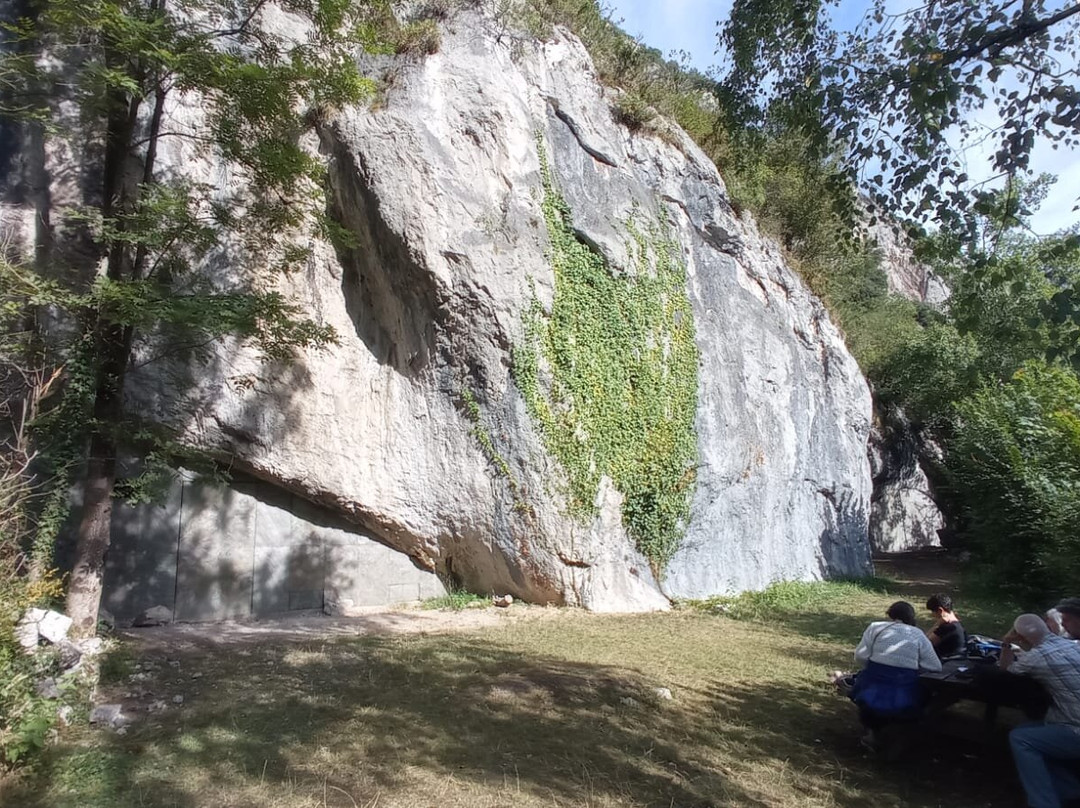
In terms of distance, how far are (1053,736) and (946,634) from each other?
175cm

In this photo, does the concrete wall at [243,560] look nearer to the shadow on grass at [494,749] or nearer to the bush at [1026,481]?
the shadow on grass at [494,749]

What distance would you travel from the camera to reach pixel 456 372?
37.1ft

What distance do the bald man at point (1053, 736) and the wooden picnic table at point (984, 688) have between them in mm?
349

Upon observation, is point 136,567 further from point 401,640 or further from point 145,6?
point 145,6

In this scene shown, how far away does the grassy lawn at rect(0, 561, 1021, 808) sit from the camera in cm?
434

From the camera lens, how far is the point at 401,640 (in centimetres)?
848

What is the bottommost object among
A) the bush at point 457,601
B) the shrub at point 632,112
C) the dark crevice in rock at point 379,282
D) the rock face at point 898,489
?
the bush at point 457,601

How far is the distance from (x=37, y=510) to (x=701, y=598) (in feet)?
30.0

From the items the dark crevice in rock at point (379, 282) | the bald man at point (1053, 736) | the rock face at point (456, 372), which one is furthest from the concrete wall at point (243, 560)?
the bald man at point (1053, 736)

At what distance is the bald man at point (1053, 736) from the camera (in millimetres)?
3811

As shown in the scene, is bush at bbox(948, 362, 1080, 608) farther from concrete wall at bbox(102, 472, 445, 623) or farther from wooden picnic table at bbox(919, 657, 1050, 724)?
concrete wall at bbox(102, 472, 445, 623)

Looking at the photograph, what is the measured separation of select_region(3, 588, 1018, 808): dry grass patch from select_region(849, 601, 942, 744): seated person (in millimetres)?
435

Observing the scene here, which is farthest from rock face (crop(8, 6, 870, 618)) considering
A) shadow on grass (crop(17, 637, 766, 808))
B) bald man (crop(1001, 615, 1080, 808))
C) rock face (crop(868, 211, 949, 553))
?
rock face (crop(868, 211, 949, 553))

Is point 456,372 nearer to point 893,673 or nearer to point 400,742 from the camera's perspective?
point 400,742
